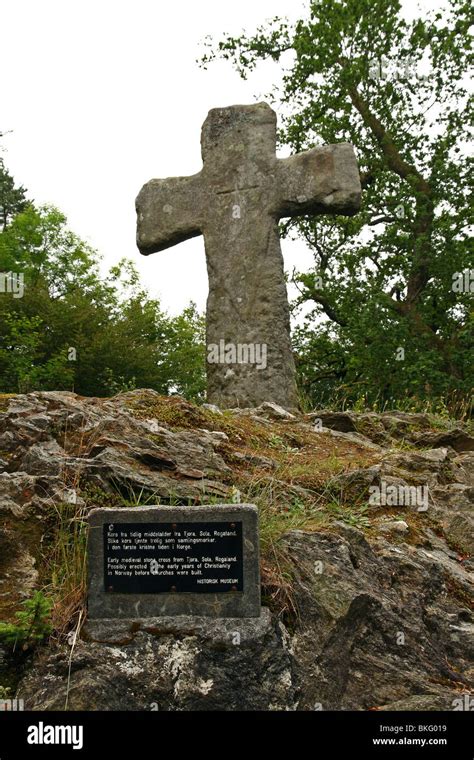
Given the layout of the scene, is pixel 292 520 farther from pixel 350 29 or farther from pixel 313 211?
pixel 350 29

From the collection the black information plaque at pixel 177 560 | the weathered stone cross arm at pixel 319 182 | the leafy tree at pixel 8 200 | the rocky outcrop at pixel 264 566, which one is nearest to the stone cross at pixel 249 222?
the weathered stone cross arm at pixel 319 182

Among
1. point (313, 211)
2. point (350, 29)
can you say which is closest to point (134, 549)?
point (313, 211)

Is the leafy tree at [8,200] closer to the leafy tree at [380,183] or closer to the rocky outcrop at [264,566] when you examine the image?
the leafy tree at [380,183]

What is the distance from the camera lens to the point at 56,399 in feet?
21.7

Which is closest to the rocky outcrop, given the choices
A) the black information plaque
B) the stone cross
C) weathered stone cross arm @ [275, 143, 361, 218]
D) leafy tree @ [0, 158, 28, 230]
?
the black information plaque

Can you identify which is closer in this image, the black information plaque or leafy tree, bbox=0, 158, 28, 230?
the black information plaque

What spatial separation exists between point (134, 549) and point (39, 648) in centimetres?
67

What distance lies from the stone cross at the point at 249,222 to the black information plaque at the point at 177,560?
4.43m

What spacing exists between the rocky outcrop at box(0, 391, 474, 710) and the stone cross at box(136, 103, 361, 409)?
6.70ft

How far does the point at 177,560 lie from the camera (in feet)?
14.5

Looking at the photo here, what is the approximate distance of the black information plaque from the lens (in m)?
4.39

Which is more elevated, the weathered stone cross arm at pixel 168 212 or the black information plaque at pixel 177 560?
the weathered stone cross arm at pixel 168 212

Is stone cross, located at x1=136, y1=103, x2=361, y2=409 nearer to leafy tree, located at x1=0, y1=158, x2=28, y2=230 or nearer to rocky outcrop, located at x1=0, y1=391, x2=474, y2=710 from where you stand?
rocky outcrop, located at x1=0, y1=391, x2=474, y2=710

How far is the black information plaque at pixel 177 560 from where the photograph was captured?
14.4ft
